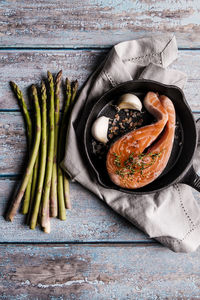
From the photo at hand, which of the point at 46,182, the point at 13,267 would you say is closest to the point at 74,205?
the point at 46,182

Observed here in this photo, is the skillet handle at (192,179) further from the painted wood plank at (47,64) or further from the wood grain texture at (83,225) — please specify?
the painted wood plank at (47,64)

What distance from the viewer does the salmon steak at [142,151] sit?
1695 millimetres

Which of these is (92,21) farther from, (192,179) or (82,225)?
(82,225)

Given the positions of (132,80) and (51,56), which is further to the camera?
(51,56)

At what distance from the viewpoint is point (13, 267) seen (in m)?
1.85

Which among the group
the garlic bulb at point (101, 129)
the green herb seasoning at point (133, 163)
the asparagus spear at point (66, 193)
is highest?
the garlic bulb at point (101, 129)

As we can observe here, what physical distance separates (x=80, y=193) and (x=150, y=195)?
396 mm

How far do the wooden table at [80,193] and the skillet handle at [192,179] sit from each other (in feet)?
1.22

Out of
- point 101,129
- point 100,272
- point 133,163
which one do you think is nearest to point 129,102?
point 101,129

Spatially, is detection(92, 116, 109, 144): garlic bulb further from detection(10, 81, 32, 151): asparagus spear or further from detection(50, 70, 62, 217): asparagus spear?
detection(10, 81, 32, 151): asparagus spear

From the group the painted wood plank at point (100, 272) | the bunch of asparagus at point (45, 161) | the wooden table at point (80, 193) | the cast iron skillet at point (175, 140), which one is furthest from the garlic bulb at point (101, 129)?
the painted wood plank at point (100, 272)

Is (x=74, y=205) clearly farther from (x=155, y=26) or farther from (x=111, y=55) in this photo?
(x=155, y=26)

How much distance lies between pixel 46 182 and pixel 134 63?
0.84 m

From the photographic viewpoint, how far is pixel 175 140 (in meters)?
1.84
